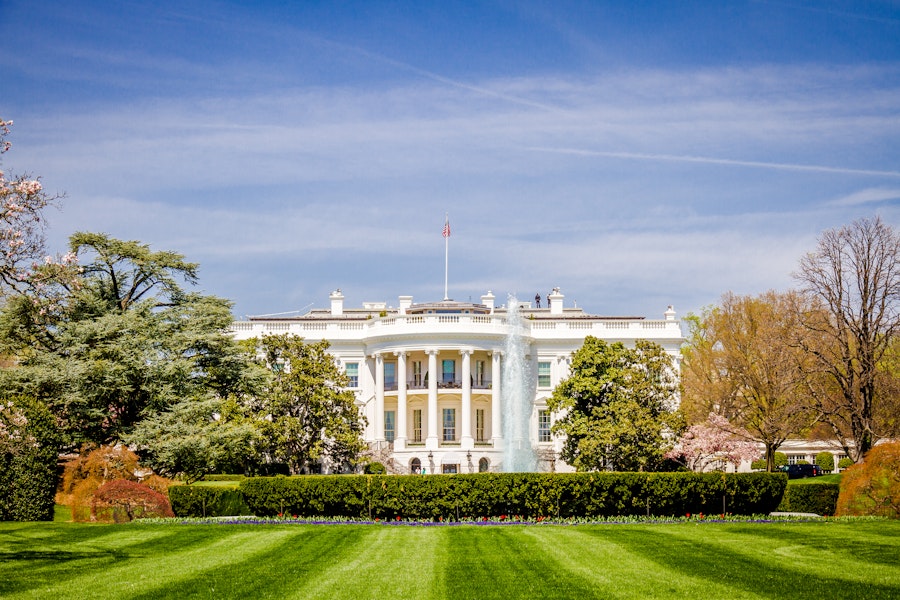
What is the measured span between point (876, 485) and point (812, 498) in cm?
404

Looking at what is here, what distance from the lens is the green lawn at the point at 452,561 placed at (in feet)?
51.4

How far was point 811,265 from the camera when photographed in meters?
41.7

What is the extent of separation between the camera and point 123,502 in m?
28.3

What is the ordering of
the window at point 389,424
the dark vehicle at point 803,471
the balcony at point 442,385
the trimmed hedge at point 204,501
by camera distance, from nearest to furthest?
the trimmed hedge at point 204,501 → the dark vehicle at point 803,471 → the balcony at point 442,385 → the window at point 389,424

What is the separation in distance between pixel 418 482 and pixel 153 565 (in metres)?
11.3

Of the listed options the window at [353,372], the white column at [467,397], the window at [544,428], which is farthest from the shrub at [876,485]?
the window at [353,372]

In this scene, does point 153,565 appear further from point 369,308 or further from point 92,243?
point 369,308

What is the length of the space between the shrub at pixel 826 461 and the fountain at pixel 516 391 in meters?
20.2

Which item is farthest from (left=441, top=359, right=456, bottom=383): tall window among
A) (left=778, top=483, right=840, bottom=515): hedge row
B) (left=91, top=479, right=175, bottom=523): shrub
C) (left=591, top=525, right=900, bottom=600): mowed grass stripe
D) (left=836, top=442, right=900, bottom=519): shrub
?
(left=591, top=525, right=900, bottom=600): mowed grass stripe

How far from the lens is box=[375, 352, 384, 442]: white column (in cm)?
6107

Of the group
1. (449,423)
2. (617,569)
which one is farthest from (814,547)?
(449,423)

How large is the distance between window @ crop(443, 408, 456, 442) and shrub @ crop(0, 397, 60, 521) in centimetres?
3569

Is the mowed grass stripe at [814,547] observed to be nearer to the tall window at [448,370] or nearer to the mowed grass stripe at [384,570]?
the mowed grass stripe at [384,570]

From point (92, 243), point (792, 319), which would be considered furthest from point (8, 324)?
point (792, 319)
